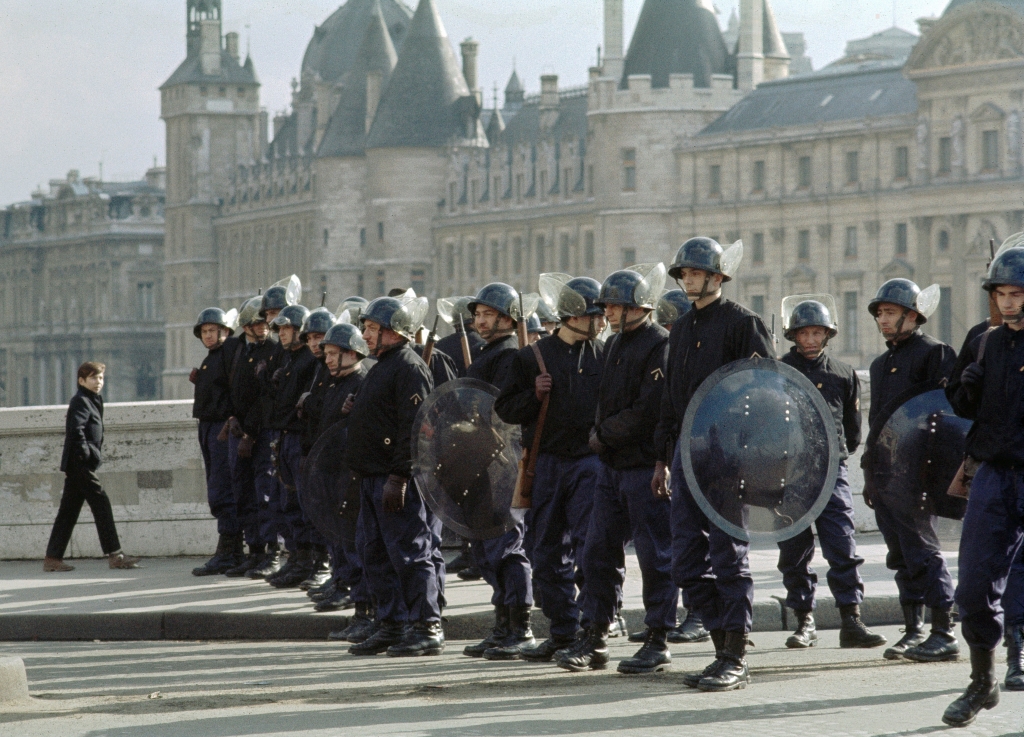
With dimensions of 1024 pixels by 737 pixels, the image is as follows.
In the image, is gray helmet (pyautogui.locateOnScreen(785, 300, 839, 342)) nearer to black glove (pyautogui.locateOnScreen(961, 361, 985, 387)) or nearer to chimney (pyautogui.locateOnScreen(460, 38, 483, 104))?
black glove (pyautogui.locateOnScreen(961, 361, 985, 387))

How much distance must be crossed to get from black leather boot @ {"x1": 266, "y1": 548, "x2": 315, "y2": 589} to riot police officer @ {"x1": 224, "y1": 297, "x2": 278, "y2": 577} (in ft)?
1.86

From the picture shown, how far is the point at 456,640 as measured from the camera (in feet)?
33.6

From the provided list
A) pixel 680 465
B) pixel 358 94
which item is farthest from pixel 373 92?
pixel 680 465

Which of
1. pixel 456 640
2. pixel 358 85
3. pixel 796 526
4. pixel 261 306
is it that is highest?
pixel 358 85

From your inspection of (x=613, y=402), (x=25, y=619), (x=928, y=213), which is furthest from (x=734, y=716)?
(x=928, y=213)

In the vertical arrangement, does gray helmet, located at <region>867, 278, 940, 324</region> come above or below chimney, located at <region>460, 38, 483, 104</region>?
below

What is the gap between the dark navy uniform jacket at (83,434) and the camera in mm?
13031

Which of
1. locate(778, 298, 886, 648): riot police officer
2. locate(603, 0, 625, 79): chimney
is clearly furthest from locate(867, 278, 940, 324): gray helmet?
locate(603, 0, 625, 79): chimney

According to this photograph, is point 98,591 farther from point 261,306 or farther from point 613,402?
point 613,402

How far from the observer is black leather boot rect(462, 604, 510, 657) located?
931 centimetres

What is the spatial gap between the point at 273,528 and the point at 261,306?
1.46m

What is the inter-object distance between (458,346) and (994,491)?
224 inches

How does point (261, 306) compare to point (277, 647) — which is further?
point (261, 306)

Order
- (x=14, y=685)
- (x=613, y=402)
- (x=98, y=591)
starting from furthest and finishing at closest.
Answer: (x=98, y=591) < (x=613, y=402) < (x=14, y=685)
